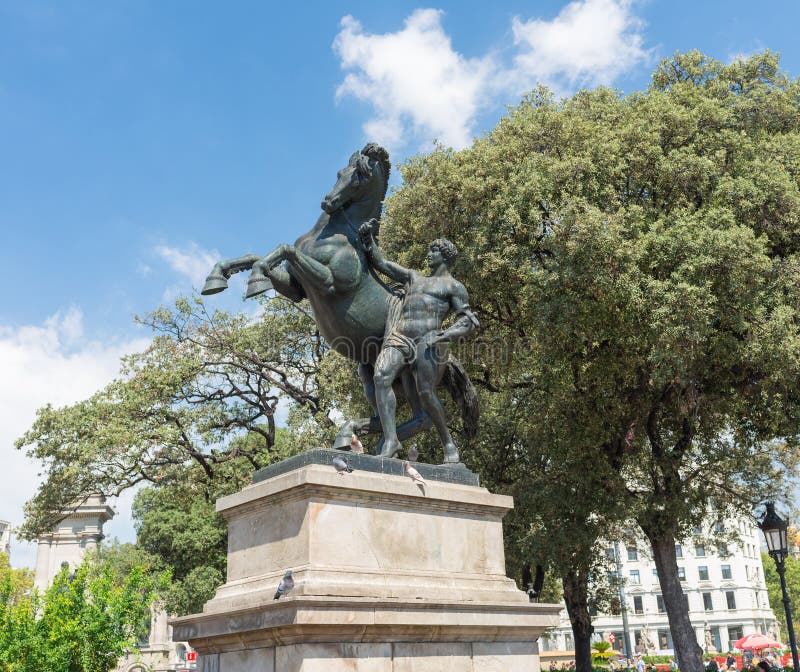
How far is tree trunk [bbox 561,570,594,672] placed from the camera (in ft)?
85.9

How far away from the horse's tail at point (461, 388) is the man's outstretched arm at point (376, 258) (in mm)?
1139

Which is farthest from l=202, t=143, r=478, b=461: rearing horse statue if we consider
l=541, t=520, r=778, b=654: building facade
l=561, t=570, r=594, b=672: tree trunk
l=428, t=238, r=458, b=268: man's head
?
l=541, t=520, r=778, b=654: building facade

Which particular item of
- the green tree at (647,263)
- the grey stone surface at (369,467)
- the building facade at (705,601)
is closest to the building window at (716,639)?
the building facade at (705,601)

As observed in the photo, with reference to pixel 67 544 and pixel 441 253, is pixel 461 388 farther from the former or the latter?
pixel 67 544

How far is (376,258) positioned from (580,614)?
70.3 ft

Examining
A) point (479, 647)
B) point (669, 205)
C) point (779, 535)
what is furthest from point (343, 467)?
point (669, 205)

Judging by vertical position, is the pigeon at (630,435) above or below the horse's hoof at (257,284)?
above

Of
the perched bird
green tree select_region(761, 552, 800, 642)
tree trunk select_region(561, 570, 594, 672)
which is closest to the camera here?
the perched bird

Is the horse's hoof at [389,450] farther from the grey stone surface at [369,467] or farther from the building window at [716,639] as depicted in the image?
the building window at [716,639]

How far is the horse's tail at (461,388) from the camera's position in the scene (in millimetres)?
9359

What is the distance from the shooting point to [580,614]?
2659 cm

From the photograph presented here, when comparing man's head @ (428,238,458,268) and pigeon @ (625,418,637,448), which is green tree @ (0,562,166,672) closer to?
man's head @ (428,238,458,268)

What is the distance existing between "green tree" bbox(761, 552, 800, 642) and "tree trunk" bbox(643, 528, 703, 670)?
71706 mm

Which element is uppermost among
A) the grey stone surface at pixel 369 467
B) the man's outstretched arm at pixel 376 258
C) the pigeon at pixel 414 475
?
the man's outstretched arm at pixel 376 258
